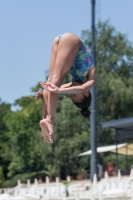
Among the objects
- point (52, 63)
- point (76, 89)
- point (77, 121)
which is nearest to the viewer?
point (76, 89)

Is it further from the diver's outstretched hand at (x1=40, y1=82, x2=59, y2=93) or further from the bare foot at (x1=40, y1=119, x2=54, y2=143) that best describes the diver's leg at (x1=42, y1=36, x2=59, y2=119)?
the diver's outstretched hand at (x1=40, y1=82, x2=59, y2=93)

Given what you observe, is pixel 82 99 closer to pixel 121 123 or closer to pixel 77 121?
pixel 121 123

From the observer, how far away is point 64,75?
8070 mm

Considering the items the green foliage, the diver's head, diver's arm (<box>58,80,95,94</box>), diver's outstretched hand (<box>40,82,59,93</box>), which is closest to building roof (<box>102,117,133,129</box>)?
the green foliage

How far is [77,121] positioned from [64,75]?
40.8 metres

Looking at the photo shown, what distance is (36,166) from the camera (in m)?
55.6

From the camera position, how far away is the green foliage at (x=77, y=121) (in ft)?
160

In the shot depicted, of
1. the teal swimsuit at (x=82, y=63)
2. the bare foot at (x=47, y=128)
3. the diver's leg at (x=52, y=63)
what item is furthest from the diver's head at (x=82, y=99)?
the bare foot at (x=47, y=128)

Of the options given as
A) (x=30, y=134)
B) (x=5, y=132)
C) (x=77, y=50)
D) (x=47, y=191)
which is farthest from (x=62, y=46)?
(x=5, y=132)

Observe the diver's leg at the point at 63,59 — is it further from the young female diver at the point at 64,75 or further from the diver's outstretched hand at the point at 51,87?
the diver's outstretched hand at the point at 51,87

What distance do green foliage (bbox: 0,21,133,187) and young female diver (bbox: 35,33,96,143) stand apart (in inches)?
1494

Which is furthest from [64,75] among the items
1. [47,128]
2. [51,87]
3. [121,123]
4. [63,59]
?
[121,123]

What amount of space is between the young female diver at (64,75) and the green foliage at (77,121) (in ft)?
125

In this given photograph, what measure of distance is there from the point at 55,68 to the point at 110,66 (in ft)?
142
